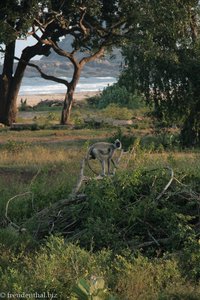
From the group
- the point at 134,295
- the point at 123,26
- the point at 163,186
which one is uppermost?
the point at 123,26

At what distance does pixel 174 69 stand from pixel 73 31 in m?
10.6

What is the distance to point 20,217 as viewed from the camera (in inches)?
396

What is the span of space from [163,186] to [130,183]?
1.51 ft

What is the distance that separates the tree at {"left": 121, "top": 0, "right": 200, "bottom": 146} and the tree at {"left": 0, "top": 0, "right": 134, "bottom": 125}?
636 cm

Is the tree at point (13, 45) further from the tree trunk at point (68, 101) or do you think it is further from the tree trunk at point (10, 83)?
the tree trunk at point (68, 101)

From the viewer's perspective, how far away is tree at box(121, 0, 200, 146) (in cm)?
1941

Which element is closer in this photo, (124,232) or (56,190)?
(124,232)

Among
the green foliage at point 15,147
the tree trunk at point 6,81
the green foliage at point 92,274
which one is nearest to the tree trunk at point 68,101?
the tree trunk at point 6,81

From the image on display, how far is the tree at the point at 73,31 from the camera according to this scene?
26514mm

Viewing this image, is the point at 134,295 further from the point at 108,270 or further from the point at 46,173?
the point at 46,173

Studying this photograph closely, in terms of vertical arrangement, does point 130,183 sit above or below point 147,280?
above

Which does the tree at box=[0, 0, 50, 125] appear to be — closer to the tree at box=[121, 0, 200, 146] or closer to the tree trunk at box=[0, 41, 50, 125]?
the tree trunk at box=[0, 41, 50, 125]

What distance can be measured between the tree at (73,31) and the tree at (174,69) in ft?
20.9

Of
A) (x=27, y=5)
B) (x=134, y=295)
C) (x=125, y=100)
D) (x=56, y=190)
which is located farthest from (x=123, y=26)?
(x=134, y=295)
